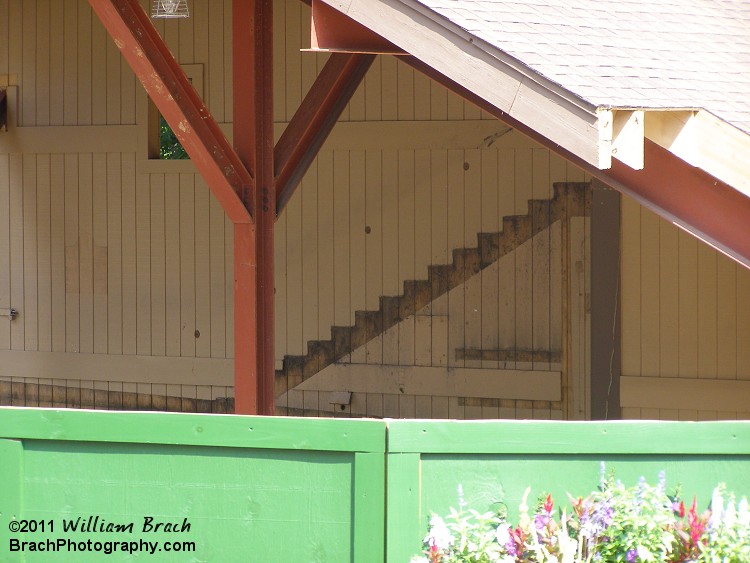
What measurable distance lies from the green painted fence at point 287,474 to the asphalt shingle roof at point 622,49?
4.12ft

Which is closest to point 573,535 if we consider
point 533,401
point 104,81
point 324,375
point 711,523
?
point 711,523

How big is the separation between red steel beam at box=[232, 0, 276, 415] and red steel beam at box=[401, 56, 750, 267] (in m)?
2.26

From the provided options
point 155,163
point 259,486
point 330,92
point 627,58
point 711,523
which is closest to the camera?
point 711,523

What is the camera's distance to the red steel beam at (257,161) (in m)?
5.74

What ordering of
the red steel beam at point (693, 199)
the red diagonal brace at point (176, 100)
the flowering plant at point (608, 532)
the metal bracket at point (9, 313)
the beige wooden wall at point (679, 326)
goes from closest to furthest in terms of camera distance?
the flowering plant at point (608, 532), the red steel beam at point (693, 199), the red diagonal brace at point (176, 100), the beige wooden wall at point (679, 326), the metal bracket at point (9, 313)

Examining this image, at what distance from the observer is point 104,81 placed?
984 centimetres


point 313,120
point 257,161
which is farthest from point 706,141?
point 313,120

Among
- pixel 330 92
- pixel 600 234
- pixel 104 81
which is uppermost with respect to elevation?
pixel 104 81

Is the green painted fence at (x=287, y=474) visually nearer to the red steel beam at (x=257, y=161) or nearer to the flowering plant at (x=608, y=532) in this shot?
the flowering plant at (x=608, y=532)

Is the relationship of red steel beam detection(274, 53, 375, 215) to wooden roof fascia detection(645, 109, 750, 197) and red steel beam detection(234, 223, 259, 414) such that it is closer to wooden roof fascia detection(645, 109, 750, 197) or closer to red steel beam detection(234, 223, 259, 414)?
red steel beam detection(234, 223, 259, 414)

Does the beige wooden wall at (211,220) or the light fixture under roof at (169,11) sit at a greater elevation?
the light fixture under roof at (169,11)

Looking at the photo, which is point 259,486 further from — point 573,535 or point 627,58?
point 627,58

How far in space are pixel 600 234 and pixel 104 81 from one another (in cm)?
489

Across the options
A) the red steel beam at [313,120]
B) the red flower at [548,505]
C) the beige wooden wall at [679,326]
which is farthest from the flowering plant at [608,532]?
the beige wooden wall at [679,326]
